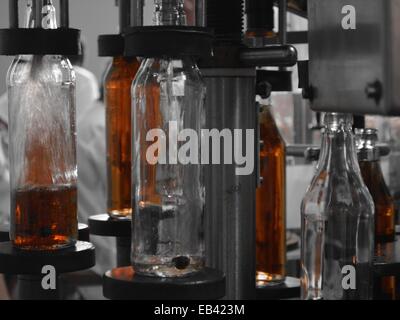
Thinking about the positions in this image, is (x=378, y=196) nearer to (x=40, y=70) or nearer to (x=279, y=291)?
(x=279, y=291)

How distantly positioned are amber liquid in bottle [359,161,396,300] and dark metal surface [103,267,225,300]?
29 centimetres

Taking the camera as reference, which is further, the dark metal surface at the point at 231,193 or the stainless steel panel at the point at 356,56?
the dark metal surface at the point at 231,193

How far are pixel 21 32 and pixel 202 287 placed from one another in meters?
0.27

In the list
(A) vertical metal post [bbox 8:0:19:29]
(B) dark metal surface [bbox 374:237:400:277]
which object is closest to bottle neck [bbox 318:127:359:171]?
(B) dark metal surface [bbox 374:237:400:277]

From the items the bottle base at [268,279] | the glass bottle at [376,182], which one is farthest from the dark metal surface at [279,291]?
the glass bottle at [376,182]

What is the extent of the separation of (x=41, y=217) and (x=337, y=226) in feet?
0.97

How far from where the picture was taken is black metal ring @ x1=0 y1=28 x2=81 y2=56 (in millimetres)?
694

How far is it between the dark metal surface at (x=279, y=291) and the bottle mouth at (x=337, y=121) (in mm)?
217

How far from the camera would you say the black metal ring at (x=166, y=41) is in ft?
2.07

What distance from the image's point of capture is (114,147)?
3.15 feet

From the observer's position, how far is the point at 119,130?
0.96m

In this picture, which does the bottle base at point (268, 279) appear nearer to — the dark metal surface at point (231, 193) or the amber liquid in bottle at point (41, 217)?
the dark metal surface at point (231, 193)

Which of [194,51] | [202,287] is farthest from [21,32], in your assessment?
[202,287]
